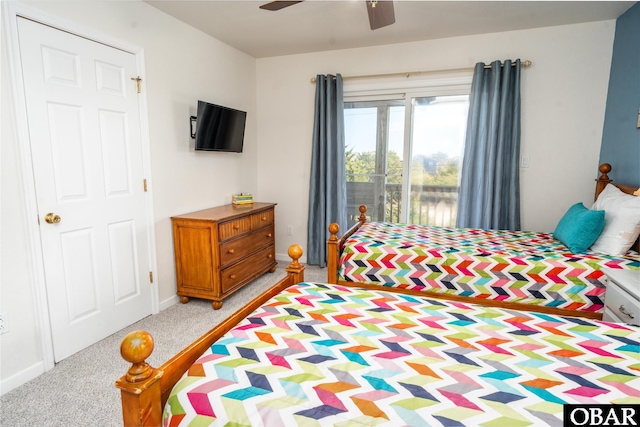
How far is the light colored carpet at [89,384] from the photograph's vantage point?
69.9 inches

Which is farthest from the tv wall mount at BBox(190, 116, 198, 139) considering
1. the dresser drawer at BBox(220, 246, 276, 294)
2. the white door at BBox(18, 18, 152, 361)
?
the dresser drawer at BBox(220, 246, 276, 294)

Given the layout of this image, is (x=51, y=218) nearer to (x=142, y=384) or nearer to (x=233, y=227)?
(x=233, y=227)

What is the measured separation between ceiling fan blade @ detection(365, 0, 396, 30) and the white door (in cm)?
183

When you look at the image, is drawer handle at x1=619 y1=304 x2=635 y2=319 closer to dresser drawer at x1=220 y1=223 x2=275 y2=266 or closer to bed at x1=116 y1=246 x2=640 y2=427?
bed at x1=116 y1=246 x2=640 y2=427

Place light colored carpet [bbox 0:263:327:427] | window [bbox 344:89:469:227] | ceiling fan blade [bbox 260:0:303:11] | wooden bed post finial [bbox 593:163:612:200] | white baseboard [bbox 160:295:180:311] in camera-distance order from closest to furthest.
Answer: light colored carpet [bbox 0:263:327:427] < ceiling fan blade [bbox 260:0:303:11] < wooden bed post finial [bbox 593:163:612:200] < white baseboard [bbox 160:295:180:311] < window [bbox 344:89:469:227]

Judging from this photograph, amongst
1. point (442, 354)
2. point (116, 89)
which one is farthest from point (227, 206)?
point (442, 354)

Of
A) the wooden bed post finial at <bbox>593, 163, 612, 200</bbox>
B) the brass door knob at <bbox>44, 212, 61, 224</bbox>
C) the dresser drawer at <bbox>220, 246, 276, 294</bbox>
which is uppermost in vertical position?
the wooden bed post finial at <bbox>593, 163, 612, 200</bbox>

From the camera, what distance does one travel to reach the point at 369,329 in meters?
1.37

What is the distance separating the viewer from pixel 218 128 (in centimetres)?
341

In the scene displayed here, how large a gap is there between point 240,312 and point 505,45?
3.55 metres

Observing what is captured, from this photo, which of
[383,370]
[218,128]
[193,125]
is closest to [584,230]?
[383,370]

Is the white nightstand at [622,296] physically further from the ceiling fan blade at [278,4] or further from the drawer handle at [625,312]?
the ceiling fan blade at [278,4]

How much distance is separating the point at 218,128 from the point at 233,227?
1013 mm

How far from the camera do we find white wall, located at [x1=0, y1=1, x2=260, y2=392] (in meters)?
1.96
